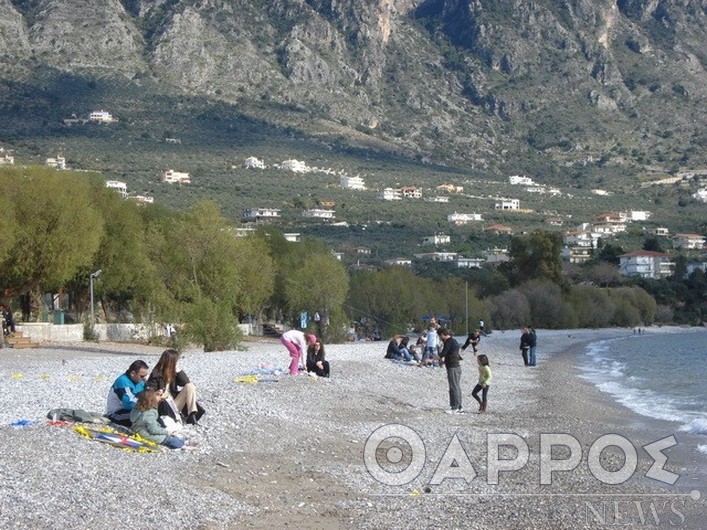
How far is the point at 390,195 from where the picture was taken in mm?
→ 141875

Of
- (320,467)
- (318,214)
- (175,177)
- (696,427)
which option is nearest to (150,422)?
(320,467)

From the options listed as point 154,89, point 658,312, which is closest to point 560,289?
point 658,312

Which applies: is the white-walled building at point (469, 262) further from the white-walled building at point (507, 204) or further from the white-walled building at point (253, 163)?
the white-walled building at point (253, 163)

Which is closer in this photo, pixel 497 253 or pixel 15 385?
pixel 15 385

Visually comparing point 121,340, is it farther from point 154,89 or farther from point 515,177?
point 515,177

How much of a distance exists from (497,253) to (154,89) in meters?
53.6

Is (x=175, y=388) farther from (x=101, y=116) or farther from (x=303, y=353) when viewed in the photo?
(x=101, y=116)

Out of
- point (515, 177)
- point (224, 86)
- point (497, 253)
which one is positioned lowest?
point (497, 253)

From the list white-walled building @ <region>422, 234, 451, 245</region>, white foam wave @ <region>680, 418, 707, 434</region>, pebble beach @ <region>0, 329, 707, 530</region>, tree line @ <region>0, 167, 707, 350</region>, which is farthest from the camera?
white-walled building @ <region>422, 234, 451, 245</region>

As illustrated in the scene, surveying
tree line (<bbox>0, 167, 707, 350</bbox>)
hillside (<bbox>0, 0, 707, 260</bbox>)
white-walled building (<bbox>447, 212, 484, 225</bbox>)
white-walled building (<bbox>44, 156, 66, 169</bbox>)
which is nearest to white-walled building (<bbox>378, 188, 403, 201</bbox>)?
hillside (<bbox>0, 0, 707, 260</bbox>)

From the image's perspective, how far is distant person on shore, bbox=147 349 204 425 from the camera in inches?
585

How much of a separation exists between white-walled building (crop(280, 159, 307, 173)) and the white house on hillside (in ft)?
138

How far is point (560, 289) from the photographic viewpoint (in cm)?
9125

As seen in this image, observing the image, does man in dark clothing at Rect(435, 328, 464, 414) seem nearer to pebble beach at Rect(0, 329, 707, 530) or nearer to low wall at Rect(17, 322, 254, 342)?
pebble beach at Rect(0, 329, 707, 530)
